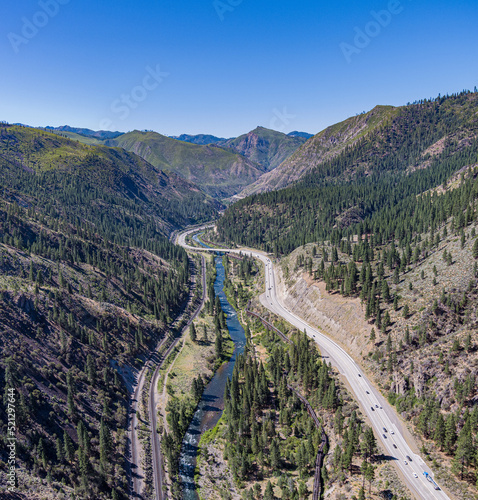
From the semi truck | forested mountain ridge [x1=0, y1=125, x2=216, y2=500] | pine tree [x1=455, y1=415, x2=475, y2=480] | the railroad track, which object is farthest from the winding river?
pine tree [x1=455, y1=415, x2=475, y2=480]

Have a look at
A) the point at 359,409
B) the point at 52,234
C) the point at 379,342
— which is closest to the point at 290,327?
the point at 379,342

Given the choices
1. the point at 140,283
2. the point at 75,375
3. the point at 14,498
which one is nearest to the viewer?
the point at 14,498

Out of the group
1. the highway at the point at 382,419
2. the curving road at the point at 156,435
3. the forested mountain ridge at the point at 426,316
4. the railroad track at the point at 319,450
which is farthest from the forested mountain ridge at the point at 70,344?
the forested mountain ridge at the point at 426,316

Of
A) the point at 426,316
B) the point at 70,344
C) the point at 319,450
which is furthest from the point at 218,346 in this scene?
the point at 426,316

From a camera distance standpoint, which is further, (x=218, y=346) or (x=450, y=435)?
(x=218, y=346)

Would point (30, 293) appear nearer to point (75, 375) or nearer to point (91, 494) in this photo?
point (75, 375)

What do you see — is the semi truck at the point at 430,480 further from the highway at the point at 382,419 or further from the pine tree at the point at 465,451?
the pine tree at the point at 465,451

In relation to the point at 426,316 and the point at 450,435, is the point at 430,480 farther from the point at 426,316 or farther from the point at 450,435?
the point at 426,316

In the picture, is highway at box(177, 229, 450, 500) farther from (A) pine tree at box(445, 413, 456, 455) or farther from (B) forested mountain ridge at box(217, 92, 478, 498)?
(A) pine tree at box(445, 413, 456, 455)
